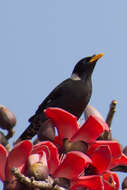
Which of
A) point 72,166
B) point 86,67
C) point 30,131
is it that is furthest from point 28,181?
point 86,67

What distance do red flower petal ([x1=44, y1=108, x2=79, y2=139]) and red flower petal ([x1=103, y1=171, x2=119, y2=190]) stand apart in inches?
9.2

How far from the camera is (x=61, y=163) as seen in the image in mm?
1918

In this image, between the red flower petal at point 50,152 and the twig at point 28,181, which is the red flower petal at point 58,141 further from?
the twig at point 28,181

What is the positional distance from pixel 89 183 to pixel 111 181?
0.16 m

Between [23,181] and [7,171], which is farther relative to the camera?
[7,171]

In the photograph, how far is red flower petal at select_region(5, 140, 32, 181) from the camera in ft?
5.90

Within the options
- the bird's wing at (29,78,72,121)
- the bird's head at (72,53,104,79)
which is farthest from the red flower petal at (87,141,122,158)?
the bird's head at (72,53,104,79)

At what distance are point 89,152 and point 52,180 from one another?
305mm

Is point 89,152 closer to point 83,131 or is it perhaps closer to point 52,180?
point 83,131

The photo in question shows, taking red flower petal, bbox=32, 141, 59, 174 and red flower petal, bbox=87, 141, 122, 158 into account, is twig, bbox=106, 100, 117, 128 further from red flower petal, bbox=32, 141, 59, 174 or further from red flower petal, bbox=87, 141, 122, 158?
red flower petal, bbox=32, 141, 59, 174

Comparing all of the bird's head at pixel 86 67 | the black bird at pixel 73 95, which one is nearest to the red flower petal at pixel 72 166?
the black bird at pixel 73 95

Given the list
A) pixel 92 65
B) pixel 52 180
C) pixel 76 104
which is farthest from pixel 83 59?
pixel 52 180

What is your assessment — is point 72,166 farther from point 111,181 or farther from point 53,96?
point 53,96

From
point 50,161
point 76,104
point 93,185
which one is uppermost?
point 50,161
